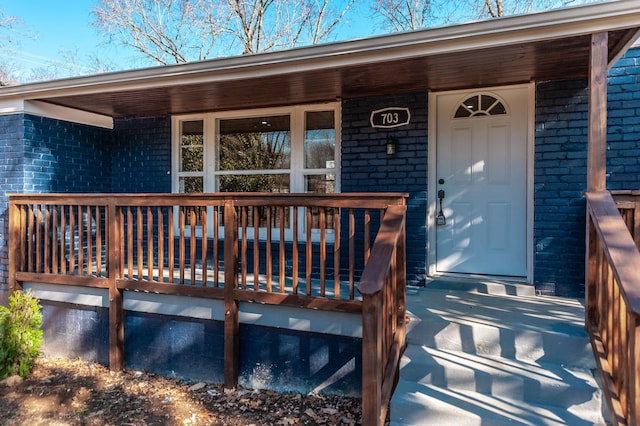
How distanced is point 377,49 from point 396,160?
1432 mm

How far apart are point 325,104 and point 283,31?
29.2 feet

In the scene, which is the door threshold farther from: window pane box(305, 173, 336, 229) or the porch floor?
window pane box(305, 173, 336, 229)

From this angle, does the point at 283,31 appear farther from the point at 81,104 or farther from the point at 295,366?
the point at 295,366

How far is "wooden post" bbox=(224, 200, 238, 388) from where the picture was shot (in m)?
3.50

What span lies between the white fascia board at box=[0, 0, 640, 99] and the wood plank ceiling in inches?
3.0

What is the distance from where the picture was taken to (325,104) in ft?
16.1

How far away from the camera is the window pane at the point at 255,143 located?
5176 millimetres

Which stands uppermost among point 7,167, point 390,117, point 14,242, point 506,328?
point 390,117

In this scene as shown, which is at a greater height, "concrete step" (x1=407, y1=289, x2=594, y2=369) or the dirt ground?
"concrete step" (x1=407, y1=289, x2=594, y2=369)

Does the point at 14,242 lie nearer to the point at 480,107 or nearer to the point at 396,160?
the point at 396,160

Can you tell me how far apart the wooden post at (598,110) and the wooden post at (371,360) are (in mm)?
1758

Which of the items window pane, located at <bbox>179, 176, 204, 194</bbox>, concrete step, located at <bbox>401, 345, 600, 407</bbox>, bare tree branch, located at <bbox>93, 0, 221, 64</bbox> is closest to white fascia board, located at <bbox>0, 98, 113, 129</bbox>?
window pane, located at <bbox>179, 176, 204, 194</bbox>

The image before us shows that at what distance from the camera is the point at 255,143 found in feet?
17.5

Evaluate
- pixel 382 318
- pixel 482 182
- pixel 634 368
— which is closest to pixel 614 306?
pixel 634 368
